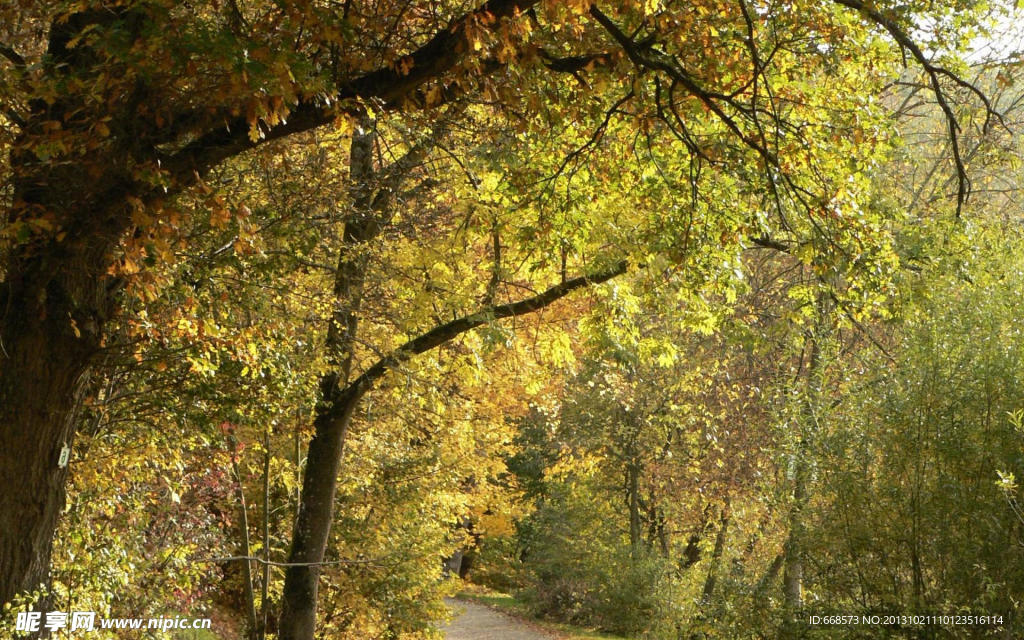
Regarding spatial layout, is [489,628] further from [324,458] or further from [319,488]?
[324,458]

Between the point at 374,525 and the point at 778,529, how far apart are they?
17.7 ft

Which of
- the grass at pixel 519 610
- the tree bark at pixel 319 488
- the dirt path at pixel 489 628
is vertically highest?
the tree bark at pixel 319 488

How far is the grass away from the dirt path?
307mm

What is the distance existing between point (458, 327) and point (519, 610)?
17.2 meters

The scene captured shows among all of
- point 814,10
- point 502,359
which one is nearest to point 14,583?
point 814,10

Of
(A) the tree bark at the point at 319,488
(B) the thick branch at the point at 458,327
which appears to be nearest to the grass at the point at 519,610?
(A) the tree bark at the point at 319,488

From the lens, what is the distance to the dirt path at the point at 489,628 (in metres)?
21.0

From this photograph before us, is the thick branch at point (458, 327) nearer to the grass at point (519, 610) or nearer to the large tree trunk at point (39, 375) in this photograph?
the large tree trunk at point (39, 375)

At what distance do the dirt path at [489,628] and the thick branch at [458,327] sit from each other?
1053 cm

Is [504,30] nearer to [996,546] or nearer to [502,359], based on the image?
[996,546]

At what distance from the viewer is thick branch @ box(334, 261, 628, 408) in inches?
371

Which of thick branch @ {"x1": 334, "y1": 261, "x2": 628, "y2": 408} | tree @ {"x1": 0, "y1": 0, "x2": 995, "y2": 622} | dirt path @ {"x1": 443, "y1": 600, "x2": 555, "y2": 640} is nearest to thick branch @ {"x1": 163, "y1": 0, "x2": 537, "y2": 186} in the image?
tree @ {"x1": 0, "y1": 0, "x2": 995, "y2": 622}

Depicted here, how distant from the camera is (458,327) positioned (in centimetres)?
977

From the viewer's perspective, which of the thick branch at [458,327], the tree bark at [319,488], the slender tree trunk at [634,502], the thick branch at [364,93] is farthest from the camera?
the slender tree trunk at [634,502]
